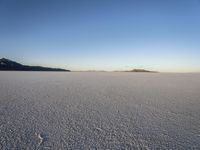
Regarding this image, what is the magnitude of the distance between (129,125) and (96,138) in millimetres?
376

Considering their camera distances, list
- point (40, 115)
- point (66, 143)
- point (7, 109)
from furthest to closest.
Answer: point (7, 109), point (40, 115), point (66, 143)

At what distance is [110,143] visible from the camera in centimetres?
116

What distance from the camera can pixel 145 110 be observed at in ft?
6.45

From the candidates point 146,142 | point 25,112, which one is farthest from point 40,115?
point 146,142

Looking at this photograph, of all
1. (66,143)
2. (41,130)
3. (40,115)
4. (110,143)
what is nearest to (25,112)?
(40,115)

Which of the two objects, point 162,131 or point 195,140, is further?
point 162,131

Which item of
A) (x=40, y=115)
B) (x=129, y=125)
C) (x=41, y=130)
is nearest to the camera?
(x=41, y=130)

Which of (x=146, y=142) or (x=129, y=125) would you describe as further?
(x=129, y=125)

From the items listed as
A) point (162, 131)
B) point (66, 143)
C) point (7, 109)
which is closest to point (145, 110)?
point (162, 131)

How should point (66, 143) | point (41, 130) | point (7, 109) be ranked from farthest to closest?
point (7, 109), point (41, 130), point (66, 143)

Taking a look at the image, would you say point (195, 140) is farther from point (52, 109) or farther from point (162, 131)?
point (52, 109)

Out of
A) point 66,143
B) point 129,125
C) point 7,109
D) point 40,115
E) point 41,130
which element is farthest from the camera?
point 7,109

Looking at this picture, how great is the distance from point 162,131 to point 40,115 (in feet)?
3.55

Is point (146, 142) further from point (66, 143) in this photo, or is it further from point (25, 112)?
point (25, 112)
